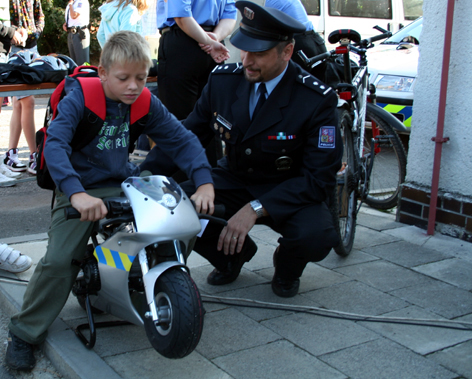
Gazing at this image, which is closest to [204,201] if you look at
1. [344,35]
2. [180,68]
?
[344,35]

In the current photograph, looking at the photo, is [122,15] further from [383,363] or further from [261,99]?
[383,363]

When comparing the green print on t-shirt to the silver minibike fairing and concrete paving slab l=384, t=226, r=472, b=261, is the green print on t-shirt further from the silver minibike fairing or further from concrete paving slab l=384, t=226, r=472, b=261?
concrete paving slab l=384, t=226, r=472, b=261

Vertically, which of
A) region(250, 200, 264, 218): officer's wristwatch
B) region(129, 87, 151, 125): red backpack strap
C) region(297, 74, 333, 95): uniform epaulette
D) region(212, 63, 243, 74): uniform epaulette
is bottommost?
region(250, 200, 264, 218): officer's wristwatch

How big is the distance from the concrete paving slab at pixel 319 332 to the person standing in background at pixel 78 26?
803cm

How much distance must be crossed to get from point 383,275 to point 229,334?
3.99 ft

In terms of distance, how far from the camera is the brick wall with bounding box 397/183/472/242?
158 inches

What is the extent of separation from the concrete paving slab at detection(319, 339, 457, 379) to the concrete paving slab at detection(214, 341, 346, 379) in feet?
0.23

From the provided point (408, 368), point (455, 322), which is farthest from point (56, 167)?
point (455, 322)

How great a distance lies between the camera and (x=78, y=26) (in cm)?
980

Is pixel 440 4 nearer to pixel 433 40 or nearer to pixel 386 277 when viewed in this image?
pixel 433 40

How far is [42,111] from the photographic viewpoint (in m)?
10.9

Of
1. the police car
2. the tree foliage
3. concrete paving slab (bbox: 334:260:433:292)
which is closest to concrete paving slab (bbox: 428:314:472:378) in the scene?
concrete paving slab (bbox: 334:260:433:292)

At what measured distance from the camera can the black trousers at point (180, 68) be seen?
4.37m

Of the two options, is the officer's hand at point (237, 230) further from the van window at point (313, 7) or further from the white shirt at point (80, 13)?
the white shirt at point (80, 13)
